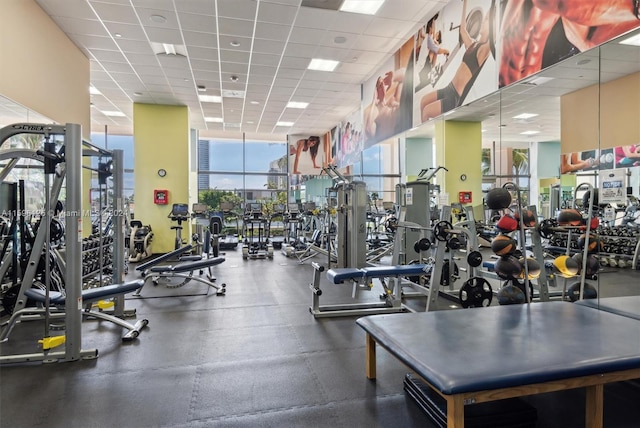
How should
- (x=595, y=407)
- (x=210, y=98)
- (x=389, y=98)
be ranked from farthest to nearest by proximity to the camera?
1. (x=210, y=98)
2. (x=389, y=98)
3. (x=595, y=407)

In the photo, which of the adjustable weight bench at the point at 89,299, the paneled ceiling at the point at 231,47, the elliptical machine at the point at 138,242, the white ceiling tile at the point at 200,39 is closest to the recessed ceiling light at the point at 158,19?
the paneled ceiling at the point at 231,47

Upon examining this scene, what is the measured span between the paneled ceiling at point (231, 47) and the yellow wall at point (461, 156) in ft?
5.91

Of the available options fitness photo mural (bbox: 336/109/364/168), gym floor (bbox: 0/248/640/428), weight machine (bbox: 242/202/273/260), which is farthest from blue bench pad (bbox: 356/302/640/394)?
fitness photo mural (bbox: 336/109/364/168)

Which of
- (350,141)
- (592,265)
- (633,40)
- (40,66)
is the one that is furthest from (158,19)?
(592,265)

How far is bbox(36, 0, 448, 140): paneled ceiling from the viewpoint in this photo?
5.12 m

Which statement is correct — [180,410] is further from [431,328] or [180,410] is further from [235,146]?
[235,146]

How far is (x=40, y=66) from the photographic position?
16.6ft

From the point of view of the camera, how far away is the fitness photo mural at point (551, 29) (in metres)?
2.87

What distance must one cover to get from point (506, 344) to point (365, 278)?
2.08 m

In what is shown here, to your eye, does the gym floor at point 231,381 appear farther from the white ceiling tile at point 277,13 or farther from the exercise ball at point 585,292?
the white ceiling tile at point 277,13

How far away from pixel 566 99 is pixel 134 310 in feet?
16.8

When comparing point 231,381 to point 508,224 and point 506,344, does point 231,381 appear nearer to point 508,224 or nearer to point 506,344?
point 506,344

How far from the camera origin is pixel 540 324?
7.82 ft

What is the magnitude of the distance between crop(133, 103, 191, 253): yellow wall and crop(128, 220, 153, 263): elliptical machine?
1.90 feet
